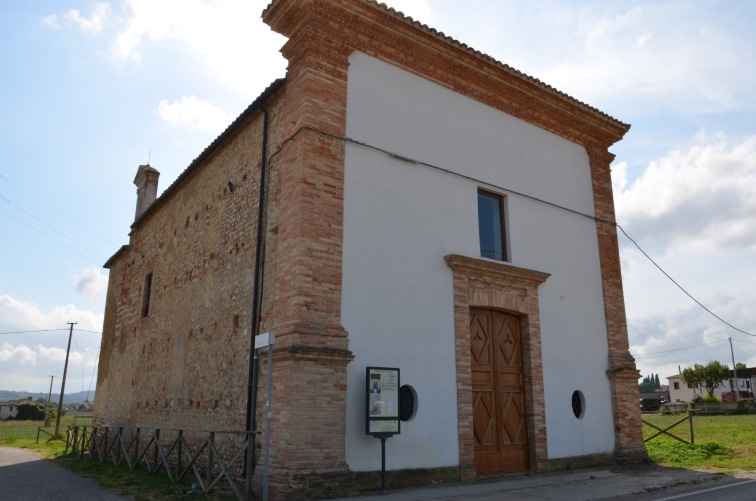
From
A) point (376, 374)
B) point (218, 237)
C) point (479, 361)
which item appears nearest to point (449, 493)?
point (376, 374)

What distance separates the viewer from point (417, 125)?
1062 cm

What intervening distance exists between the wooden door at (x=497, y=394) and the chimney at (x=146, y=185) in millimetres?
14284

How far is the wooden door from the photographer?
10.2m

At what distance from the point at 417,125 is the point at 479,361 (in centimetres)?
459

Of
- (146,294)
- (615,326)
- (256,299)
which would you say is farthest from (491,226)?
(146,294)

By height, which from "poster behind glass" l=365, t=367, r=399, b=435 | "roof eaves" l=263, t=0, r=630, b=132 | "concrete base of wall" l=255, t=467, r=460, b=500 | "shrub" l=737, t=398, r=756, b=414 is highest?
"roof eaves" l=263, t=0, r=630, b=132

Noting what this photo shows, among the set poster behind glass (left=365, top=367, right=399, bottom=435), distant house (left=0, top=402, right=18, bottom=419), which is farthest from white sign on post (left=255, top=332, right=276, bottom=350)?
distant house (left=0, top=402, right=18, bottom=419)

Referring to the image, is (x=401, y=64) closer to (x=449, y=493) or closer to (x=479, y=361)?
(x=479, y=361)

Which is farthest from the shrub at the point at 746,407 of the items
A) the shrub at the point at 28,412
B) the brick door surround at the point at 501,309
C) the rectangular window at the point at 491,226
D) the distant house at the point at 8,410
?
the distant house at the point at 8,410

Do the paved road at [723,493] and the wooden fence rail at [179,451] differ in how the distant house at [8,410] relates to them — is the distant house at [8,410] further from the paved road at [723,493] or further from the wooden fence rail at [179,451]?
the paved road at [723,493]

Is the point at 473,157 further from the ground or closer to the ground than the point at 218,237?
further from the ground

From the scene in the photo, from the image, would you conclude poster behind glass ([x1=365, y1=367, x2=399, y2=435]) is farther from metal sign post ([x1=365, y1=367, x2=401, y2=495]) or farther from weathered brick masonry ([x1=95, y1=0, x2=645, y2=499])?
weathered brick masonry ([x1=95, y1=0, x2=645, y2=499])

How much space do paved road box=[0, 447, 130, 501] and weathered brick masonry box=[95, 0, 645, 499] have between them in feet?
6.72

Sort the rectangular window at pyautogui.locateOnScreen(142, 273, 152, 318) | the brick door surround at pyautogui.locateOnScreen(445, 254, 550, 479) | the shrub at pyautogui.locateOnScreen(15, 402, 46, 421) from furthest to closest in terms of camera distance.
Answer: the shrub at pyautogui.locateOnScreen(15, 402, 46, 421)
the rectangular window at pyautogui.locateOnScreen(142, 273, 152, 318)
the brick door surround at pyautogui.locateOnScreen(445, 254, 550, 479)
